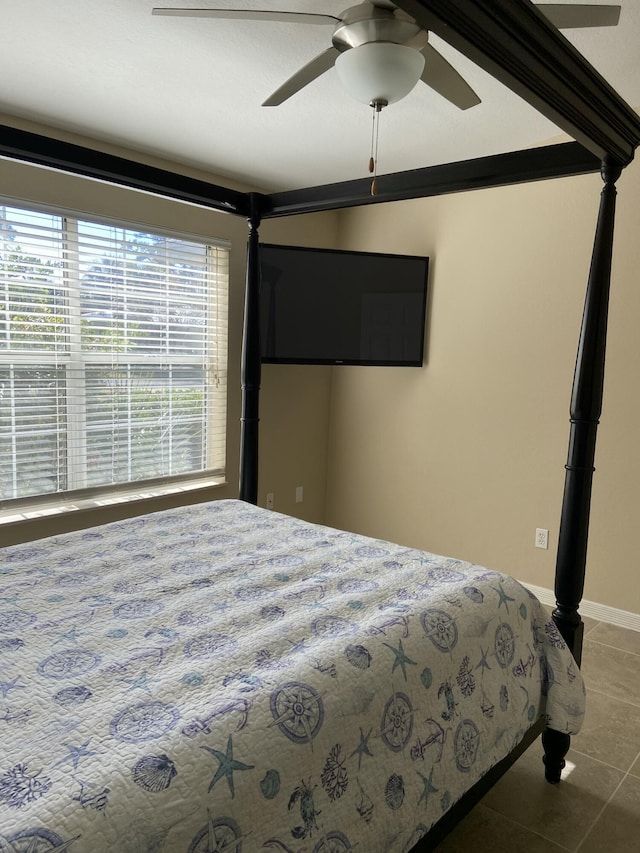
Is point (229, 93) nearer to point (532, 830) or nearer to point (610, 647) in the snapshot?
point (532, 830)

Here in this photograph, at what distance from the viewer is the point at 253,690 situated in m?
1.20

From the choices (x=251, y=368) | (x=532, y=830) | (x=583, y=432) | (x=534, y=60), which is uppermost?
(x=534, y=60)

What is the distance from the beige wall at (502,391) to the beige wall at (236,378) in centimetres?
34

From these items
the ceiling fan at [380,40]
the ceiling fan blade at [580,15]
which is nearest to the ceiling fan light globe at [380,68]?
the ceiling fan at [380,40]

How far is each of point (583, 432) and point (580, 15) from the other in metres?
1.11

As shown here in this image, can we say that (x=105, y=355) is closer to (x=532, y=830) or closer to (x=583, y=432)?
(x=583, y=432)

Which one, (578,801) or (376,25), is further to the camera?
(578,801)

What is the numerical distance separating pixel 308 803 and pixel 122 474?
256cm

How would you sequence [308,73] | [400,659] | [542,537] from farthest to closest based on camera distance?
[542,537]
[308,73]
[400,659]

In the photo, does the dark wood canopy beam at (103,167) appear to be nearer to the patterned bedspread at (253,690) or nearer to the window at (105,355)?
the window at (105,355)

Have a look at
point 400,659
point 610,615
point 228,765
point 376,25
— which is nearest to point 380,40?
point 376,25

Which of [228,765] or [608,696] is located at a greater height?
[228,765]

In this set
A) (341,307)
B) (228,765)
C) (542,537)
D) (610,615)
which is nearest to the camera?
(228,765)

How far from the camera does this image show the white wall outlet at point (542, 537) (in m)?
3.46
